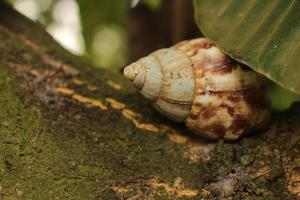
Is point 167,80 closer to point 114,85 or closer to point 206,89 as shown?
point 206,89

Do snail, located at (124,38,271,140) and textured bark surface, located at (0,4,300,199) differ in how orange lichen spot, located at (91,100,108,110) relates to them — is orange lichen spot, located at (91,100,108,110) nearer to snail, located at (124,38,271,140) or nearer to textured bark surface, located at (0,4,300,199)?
textured bark surface, located at (0,4,300,199)

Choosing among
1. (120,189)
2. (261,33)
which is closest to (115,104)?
(120,189)

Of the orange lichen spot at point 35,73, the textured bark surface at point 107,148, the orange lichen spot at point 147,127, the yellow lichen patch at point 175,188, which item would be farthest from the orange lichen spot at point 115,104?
the yellow lichen patch at point 175,188

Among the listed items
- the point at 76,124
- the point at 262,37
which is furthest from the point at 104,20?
the point at 262,37

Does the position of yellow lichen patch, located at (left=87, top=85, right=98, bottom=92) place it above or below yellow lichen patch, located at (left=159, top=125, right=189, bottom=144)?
above

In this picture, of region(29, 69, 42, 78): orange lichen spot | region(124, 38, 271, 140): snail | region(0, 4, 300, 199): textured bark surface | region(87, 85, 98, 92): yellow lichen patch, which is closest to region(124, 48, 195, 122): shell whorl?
region(124, 38, 271, 140): snail

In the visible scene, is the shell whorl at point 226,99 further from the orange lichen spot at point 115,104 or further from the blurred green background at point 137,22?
the blurred green background at point 137,22

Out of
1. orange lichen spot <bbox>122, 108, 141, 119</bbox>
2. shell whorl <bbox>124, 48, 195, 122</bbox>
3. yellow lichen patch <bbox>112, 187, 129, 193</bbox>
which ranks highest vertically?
shell whorl <bbox>124, 48, 195, 122</bbox>

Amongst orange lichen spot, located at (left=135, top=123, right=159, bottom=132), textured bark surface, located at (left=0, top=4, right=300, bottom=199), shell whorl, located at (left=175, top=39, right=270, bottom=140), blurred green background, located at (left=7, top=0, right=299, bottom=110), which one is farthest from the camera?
blurred green background, located at (left=7, top=0, right=299, bottom=110)
